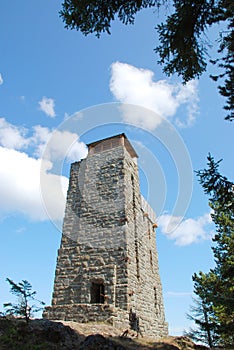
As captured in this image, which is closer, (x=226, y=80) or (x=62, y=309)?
(x=226, y=80)

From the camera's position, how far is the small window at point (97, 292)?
372 inches

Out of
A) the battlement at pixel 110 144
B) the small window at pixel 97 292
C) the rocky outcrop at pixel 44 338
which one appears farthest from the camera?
the battlement at pixel 110 144

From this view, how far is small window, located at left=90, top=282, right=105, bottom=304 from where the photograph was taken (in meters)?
9.45

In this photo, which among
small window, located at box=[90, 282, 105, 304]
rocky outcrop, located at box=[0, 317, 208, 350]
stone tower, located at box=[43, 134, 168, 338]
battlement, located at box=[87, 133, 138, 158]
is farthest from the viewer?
battlement, located at box=[87, 133, 138, 158]

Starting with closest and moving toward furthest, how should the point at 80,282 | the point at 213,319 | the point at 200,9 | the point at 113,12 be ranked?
the point at 200,9 < the point at 113,12 < the point at 80,282 < the point at 213,319

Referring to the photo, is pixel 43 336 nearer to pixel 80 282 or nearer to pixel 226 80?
pixel 80 282

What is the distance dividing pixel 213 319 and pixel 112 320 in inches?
324

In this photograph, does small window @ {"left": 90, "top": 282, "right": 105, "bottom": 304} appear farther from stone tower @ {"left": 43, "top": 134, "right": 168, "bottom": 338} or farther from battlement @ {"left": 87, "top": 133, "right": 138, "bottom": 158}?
battlement @ {"left": 87, "top": 133, "right": 138, "bottom": 158}

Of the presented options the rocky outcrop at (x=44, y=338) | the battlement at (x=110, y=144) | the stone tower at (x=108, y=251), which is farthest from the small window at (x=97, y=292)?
the battlement at (x=110, y=144)

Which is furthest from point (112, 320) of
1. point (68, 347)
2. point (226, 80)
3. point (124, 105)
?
point (124, 105)

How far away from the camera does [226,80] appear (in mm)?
4793

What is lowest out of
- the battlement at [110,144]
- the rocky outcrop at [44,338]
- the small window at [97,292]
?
the rocky outcrop at [44,338]

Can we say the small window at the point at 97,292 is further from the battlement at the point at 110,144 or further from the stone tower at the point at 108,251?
the battlement at the point at 110,144

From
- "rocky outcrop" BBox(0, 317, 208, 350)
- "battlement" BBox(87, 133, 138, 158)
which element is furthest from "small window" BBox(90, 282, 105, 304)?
"battlement" BBox(87, 133, 138, 158)
